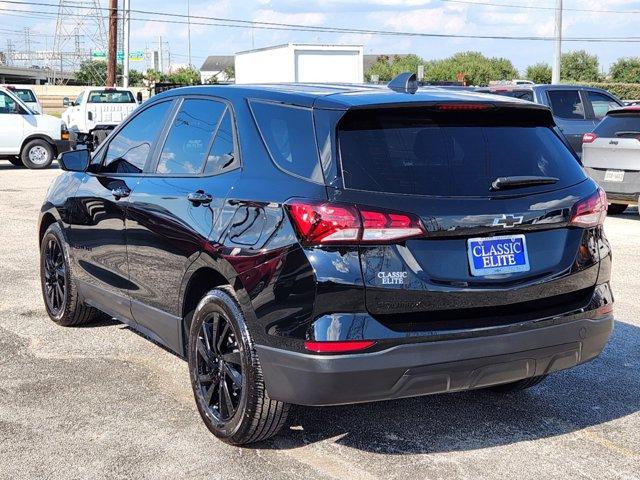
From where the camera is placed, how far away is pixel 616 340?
6238mm

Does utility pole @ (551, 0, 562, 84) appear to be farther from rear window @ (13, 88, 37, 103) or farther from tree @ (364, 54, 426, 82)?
tree @ (364, 54, 426, 82)

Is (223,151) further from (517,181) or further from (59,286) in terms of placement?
(59,286)

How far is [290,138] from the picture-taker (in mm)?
4027

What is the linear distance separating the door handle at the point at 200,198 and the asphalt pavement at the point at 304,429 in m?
1.13

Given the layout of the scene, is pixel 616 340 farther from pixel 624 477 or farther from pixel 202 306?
pixel 202 306

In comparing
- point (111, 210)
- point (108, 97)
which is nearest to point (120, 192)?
point (111, 210)

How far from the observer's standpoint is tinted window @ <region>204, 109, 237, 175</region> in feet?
14.4

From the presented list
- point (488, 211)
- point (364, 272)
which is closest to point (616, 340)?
point (488, 211)

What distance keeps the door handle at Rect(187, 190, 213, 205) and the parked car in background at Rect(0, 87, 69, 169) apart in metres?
18.6

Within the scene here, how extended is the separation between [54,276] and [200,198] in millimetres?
2630

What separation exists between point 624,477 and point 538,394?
1166 mm

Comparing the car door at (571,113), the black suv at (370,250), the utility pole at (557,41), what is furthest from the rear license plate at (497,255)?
the utility pole at (557,41)

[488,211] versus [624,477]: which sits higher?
[488,211]

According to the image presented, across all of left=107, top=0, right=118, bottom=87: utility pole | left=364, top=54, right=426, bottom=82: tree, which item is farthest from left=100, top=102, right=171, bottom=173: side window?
left=364, top=54, right=426, bottom=82: tree
